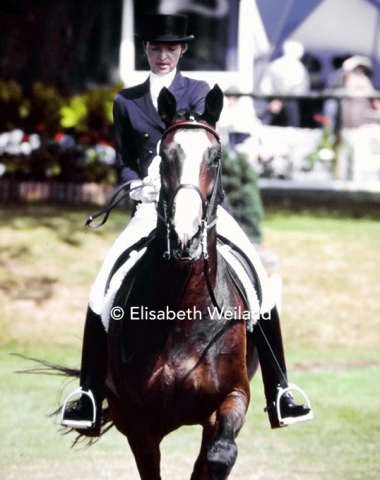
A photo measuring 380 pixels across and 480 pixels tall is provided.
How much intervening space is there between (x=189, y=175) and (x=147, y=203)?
1.08 metres

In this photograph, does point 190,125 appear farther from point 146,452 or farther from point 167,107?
point 146,452

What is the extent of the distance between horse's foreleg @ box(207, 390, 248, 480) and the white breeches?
0.90 metres

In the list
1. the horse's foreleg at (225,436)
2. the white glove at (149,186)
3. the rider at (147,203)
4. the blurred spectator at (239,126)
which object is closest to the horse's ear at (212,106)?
the white glove at (149,186)

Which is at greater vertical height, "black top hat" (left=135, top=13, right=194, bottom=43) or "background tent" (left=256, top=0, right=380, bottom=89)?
"black top hat" (left=135, top=13, right=194, bottom=43)

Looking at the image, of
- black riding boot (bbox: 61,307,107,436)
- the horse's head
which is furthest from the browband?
black riding boot (bbox: 61,307,107,436)

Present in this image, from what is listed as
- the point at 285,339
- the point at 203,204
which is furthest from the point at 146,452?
the point at 285,339

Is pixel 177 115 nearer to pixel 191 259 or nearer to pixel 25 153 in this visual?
pixel 191 259

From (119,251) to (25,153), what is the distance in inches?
508

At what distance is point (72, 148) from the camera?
2073 centimetres

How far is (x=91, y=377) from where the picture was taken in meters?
8.20

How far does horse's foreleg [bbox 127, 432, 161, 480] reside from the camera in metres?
7.73

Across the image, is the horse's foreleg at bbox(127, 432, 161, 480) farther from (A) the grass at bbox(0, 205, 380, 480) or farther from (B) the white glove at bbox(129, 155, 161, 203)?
(A) the grass at bbox(0, 205, 380, 480)

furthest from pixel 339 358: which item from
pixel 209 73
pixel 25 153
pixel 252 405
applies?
pixel 209 73

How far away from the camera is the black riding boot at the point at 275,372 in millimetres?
8258
